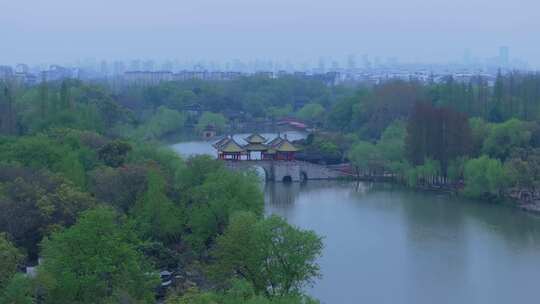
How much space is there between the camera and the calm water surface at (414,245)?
38.2 feet

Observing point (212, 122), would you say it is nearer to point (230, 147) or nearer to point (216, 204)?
point (230, 147)

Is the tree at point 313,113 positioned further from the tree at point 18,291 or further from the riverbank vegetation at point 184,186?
the tree at point 18,291

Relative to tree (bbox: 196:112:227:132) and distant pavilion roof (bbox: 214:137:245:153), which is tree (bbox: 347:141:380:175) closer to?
distant pavilion roof (bbox: 214:137:245:153)

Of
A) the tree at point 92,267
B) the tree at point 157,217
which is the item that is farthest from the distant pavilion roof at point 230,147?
the tree at point 92,267

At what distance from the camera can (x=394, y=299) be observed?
37.0ft

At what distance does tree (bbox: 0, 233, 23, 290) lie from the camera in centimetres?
851

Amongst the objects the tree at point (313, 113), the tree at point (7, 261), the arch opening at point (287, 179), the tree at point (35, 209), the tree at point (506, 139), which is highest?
the tree at point (313, 113)

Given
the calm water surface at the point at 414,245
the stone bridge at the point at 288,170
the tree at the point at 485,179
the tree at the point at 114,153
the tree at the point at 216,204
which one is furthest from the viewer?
the stone bridge at the point at 288,170

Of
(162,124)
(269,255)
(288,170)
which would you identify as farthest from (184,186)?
(162,124)

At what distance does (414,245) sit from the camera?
14141 millimetres

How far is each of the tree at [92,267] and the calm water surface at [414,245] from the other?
319 centimetres

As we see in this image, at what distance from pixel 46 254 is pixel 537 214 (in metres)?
10.7

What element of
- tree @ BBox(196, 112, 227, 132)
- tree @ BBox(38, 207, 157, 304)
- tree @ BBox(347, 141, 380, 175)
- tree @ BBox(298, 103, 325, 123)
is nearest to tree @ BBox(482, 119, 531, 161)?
tree @ BBox(347, 141, 380, 175)

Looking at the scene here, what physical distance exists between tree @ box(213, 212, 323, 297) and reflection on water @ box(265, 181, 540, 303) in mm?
1763
